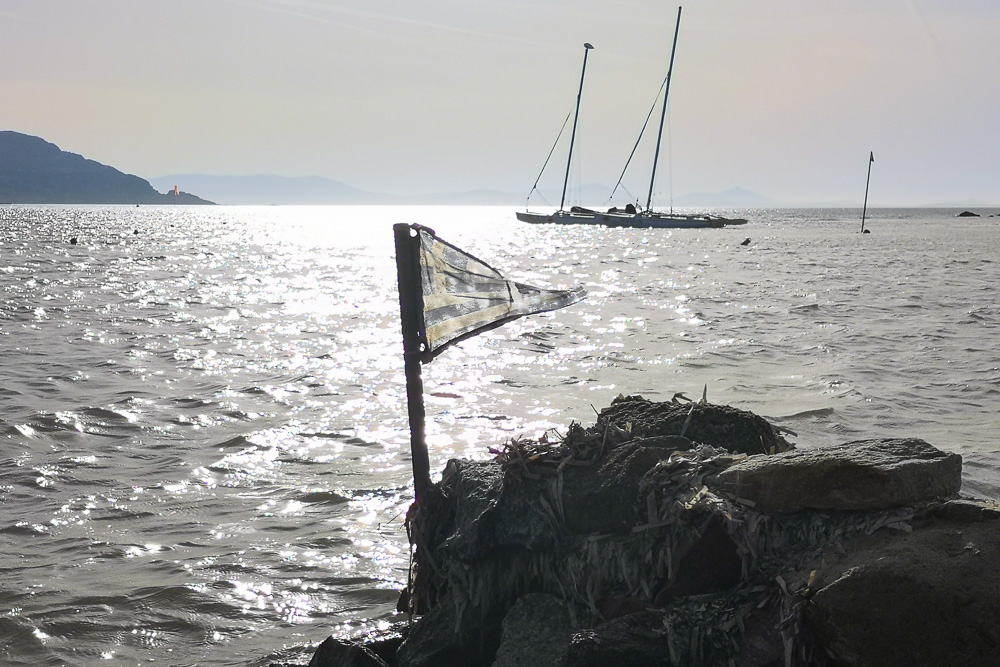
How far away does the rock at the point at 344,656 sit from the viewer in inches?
137

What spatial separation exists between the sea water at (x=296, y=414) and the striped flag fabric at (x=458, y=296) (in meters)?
1.64

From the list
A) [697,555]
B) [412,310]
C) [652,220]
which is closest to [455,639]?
[697,555]

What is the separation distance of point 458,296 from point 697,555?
1.85m

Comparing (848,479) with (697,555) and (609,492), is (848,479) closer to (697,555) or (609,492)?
(697,555)

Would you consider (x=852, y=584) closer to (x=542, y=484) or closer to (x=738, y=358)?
(x=542, y=484)

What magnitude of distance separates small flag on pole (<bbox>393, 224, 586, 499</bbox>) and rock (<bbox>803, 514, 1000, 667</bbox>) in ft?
6.46

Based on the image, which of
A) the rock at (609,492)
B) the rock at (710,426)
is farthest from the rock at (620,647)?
the rock at (710,426)

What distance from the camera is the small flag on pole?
158 inches

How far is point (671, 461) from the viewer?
11.8 ft

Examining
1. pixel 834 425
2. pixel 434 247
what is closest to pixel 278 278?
pixel 834 425

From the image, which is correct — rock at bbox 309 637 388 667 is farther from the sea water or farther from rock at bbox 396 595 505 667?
the sea water

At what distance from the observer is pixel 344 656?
3.50 meters

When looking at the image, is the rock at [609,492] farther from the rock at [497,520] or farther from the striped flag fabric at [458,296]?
the striped flag fabric at [458,296]

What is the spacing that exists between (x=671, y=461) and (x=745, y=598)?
710mm
